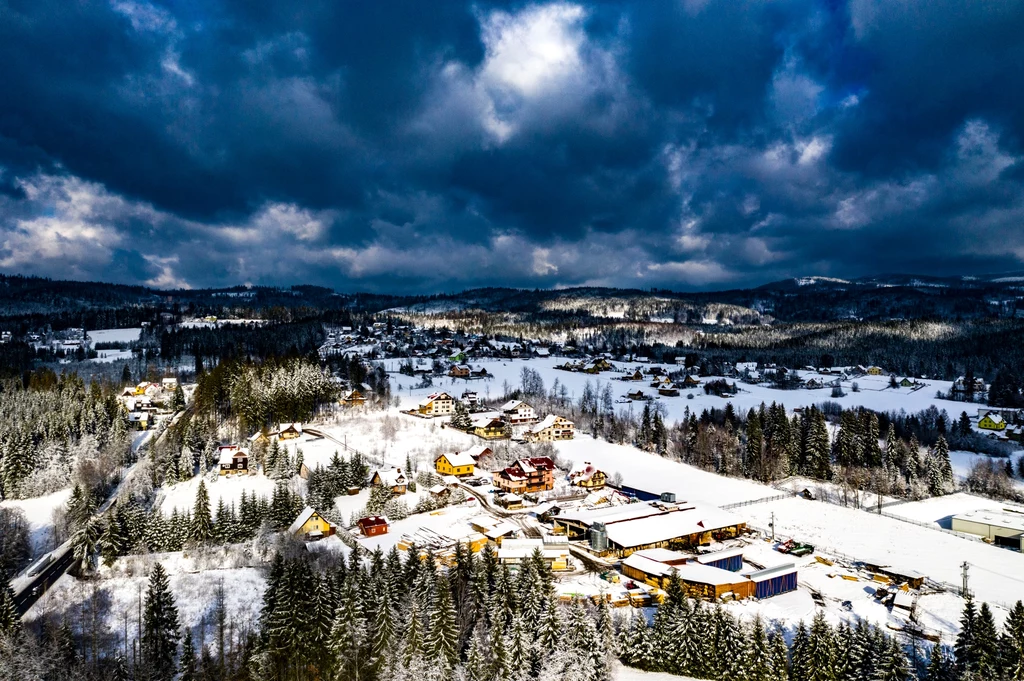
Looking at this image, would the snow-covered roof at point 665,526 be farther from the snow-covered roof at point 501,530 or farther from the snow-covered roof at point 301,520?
the snow-covered roof at point 301,520

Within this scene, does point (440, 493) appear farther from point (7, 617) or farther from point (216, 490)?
point (7, 617)

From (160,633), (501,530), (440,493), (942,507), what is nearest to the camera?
(160,633)

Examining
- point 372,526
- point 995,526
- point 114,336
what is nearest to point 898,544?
point 995,526

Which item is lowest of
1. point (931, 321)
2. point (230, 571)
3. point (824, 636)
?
point (230, 571)

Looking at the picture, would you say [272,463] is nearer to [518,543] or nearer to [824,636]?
[518,543]

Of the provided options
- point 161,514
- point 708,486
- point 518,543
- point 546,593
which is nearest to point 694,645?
point 546,593

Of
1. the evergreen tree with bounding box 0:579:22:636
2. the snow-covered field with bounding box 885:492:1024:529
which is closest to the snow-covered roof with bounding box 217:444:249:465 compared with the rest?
the evergreen tree with bounding box 0:579:22:636
